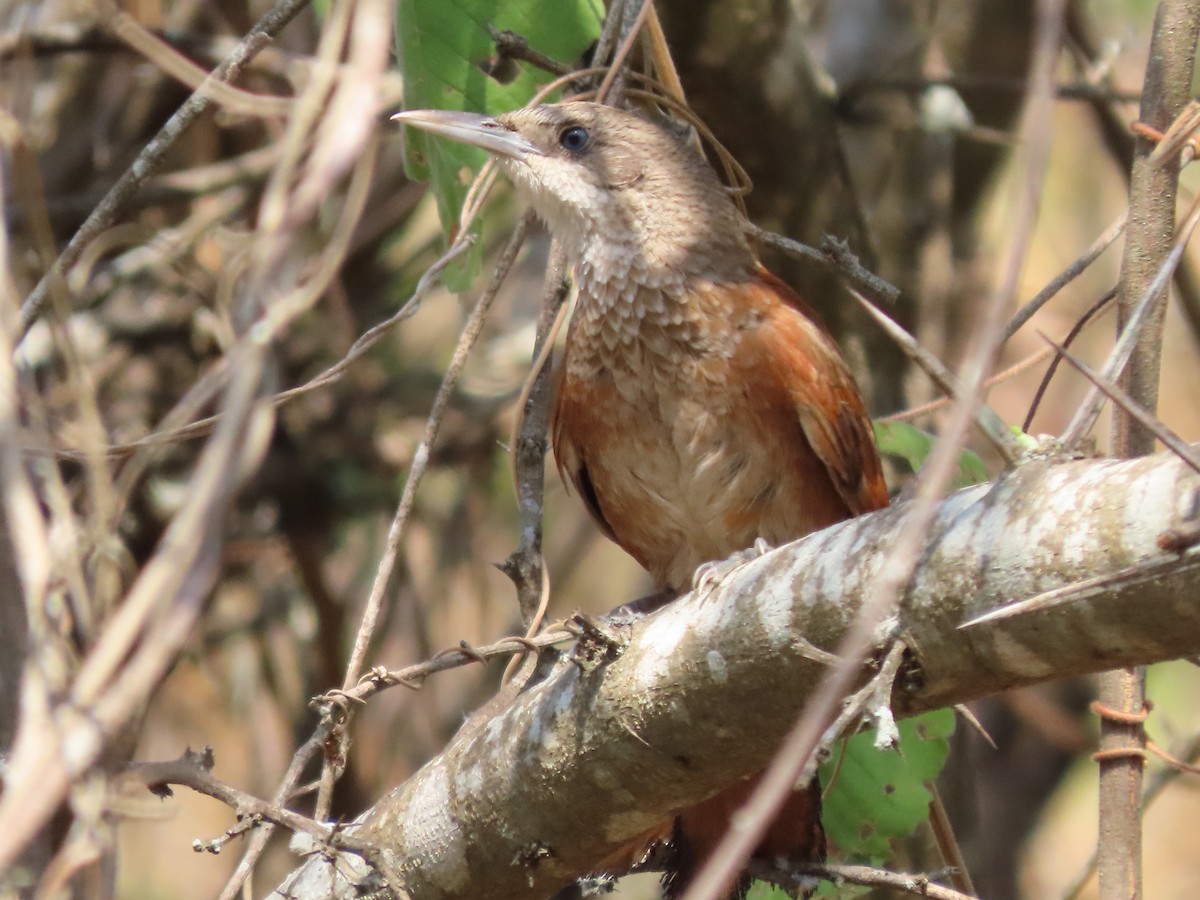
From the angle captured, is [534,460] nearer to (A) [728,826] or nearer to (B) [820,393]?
(B) [820,393]

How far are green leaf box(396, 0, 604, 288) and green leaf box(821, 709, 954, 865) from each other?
1218 millimetres

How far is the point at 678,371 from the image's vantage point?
2814 millimetres

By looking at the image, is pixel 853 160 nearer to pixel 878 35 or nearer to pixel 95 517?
pixel 878 35

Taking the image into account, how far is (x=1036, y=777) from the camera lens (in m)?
5.70

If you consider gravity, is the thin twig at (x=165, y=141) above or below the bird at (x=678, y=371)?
above

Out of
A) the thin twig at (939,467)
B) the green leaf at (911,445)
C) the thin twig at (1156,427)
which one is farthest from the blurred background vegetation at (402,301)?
the thin twig at (939,467)

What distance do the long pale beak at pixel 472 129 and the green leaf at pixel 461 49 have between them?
0.14 ft

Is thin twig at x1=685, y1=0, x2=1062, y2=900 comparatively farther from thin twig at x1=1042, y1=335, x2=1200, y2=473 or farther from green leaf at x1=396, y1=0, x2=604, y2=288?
green leaf at x1=396, y1=0, x2=604, y2=288

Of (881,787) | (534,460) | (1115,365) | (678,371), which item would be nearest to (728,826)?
Result: (881,787)

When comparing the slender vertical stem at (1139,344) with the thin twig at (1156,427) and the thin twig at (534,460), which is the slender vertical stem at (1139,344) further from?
the thin twig at (534,460)

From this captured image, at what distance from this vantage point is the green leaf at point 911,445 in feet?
9.41

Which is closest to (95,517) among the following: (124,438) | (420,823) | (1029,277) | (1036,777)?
(420,823)

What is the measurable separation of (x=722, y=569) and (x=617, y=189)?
1.17 metres

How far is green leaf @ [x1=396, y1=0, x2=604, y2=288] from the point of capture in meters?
2.73
